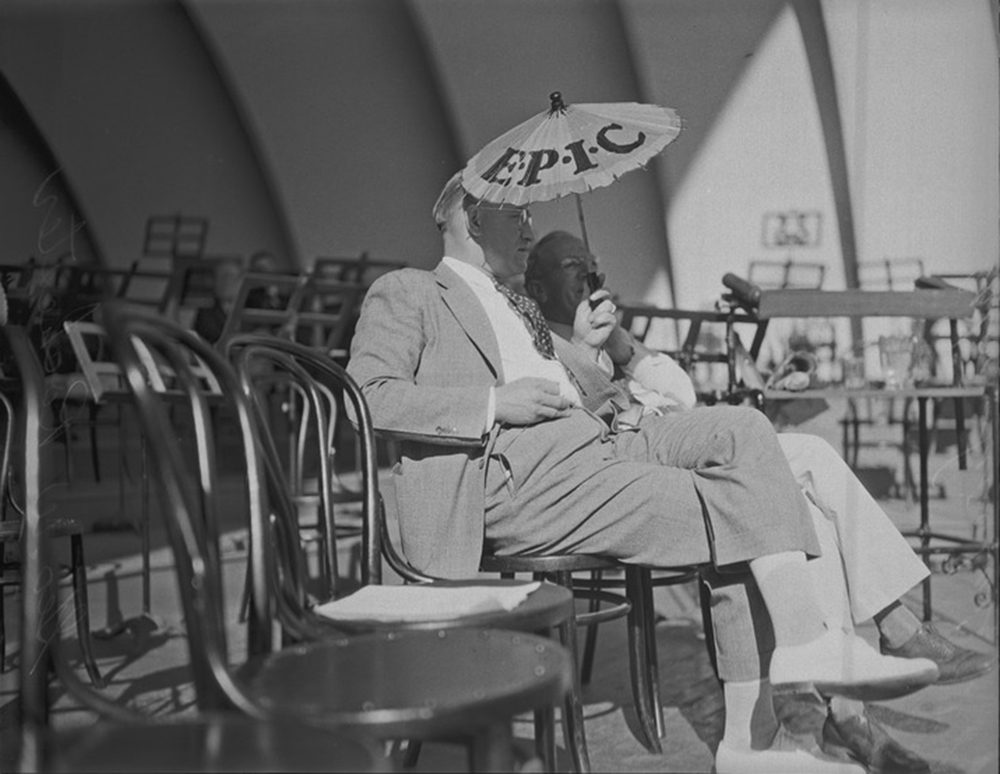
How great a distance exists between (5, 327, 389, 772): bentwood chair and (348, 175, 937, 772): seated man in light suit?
87 cm

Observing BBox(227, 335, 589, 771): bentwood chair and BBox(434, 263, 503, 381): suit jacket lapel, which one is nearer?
BBox(227, 335, 589, 771): bentwood chair

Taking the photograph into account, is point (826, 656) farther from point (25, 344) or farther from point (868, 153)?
point (25, 344)

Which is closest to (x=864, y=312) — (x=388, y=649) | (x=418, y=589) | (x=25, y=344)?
(x=418, y=589)

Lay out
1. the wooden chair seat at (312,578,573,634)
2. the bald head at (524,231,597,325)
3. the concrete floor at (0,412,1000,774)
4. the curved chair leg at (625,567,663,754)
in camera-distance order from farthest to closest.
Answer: the bald head at (524,231,597,325), the curved chair leg at (625,567,663,754), the concrete floor at (0,412,1000,774), the wooden chair seat at (312,578,573,634)

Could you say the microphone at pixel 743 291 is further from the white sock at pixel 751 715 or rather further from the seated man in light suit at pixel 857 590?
the white sock at pixel 751 715

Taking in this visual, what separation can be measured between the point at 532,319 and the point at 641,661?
2.54 ft

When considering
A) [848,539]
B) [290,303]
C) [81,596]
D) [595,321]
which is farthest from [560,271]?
[290,303]

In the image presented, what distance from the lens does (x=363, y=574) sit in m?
1.88

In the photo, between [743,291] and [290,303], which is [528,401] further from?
[290,303]

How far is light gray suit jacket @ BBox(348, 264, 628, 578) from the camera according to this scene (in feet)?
6.89

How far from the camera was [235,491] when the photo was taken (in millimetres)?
6312

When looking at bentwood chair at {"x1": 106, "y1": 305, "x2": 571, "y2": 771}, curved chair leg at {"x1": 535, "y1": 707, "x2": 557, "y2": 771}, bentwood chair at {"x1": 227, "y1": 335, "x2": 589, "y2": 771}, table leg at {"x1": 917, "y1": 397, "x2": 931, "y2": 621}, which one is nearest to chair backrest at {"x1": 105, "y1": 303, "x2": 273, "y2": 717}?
bentwood chair at {"x1": 106, "y1": 305, "x2": 571, "y2": 771}

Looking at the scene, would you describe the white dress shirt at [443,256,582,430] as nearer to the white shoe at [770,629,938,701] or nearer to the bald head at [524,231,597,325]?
the bald head at [524,231,597,325]

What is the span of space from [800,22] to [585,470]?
96 centimetres
